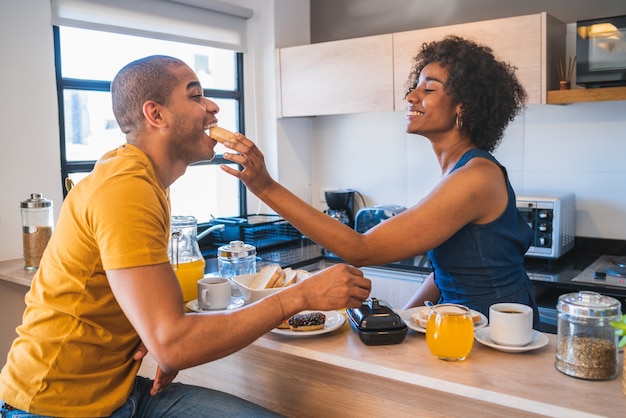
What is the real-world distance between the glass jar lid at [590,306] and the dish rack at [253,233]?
7.14ft

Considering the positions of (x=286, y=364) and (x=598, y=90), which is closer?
(x=286, y=364)

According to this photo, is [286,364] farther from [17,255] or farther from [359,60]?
[359,60]

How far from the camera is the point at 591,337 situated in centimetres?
124

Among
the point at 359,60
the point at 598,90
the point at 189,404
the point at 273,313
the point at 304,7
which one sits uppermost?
the point at 304,7

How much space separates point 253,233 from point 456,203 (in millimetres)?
1803

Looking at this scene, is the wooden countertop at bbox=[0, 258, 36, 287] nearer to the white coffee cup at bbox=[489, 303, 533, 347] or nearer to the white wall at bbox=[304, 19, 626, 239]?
the white coffee cup at bbox=[489, 303, 533, 347]

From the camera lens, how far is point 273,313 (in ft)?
4.41

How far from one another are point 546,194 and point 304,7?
1.86 metres

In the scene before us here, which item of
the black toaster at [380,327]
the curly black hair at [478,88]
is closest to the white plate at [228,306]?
the black toaster at [380,327]

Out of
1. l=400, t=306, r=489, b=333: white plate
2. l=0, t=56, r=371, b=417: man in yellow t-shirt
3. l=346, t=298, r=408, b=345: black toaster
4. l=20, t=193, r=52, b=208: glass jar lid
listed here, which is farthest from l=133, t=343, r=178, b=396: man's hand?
l=20, t=193, r=52, b=208: glass jar lid

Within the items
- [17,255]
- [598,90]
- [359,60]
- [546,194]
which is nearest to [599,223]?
[546,194]

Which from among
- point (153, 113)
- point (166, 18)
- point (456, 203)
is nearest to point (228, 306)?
point (153, 113)

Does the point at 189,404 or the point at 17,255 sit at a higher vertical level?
the point at 17,255

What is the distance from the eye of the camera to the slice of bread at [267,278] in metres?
1.74
